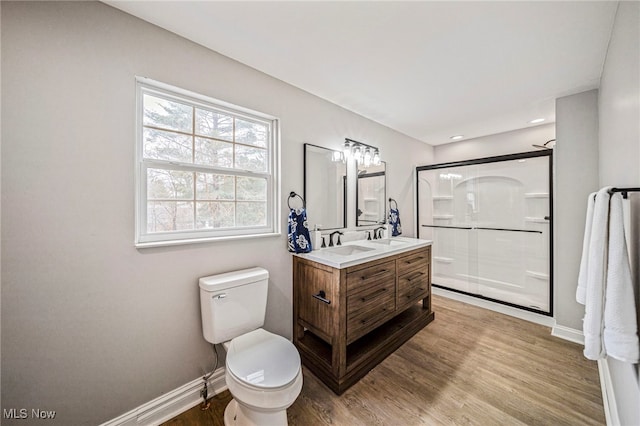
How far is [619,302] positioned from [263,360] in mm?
1528

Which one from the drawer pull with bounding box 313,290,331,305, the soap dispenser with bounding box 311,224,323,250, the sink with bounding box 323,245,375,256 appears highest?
the soap dispenser with bounding box 311,224,323,250

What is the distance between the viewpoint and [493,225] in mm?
3104

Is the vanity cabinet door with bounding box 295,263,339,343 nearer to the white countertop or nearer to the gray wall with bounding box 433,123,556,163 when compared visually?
the white countertop

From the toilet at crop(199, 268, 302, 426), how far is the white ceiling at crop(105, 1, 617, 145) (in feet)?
5.16

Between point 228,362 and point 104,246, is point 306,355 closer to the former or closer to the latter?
point 228,362

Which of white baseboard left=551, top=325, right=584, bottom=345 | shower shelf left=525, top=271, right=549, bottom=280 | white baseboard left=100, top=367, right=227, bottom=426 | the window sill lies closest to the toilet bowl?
white baseboard left=100, top=367, right=227, bottom=426

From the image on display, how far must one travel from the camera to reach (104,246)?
1.26m

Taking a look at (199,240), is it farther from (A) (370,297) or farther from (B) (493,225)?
(B) (493,225)

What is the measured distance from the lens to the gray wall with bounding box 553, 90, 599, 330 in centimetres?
215

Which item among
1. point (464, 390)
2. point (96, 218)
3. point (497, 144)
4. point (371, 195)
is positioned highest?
point (497, 144)

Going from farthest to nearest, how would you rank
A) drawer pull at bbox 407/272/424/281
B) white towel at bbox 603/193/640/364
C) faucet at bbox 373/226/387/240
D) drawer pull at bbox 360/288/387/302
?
faucet at bbox 373/226/387/240, drawer pull at bbox 407/272/424/281, drawer pull at bbox 360/288/387/302, white towel at bbox 603/193/640/364

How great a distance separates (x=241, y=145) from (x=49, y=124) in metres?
0.99

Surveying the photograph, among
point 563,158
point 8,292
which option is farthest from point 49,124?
point 563,158

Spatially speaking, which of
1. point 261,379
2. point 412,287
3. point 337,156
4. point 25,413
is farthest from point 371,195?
point 25,413
